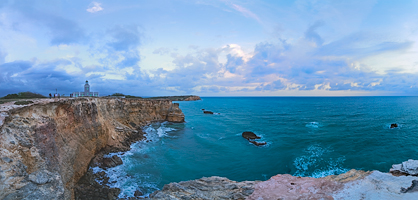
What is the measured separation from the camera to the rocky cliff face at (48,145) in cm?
841

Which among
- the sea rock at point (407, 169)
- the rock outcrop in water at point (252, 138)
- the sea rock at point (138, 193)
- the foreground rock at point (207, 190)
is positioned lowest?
the sea rock at point (138, 193)

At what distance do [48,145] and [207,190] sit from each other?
10.8 meters

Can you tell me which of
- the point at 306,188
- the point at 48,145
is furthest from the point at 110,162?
the point at 306,188

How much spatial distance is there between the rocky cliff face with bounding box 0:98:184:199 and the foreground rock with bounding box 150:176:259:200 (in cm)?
549

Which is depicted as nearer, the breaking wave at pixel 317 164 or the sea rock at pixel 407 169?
the sea rock at pixel 407 169

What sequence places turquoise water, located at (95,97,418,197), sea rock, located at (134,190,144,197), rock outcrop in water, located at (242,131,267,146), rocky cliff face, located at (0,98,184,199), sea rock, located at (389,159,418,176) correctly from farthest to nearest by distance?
rock outcrop in water, located at (242,131,267,146) → turquoise water, located at (95,97,418,197) → sea rock, located at (134,190,144,197) → sea rock, located at (389,159,418,176) → rocky cliff face, located at (0,98,184,199)

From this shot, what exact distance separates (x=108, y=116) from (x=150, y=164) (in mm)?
12058

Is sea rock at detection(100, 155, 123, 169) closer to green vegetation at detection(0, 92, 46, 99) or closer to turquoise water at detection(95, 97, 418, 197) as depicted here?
turquoise water at detection(95, 97, 418, 197)

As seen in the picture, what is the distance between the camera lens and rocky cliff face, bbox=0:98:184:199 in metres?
8.41

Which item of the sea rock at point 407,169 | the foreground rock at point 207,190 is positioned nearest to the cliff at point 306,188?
the foreground rock at point 207,190

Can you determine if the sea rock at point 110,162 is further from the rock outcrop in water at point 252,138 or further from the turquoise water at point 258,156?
the rock outcrop in water at point 252,138

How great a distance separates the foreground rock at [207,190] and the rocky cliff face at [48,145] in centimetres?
549

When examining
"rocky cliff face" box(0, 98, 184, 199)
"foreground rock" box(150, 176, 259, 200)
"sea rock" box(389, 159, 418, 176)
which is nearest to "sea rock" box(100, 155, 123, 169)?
"rocky cliff face" box(0, 98, 184, 199)

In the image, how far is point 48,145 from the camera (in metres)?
11.6
